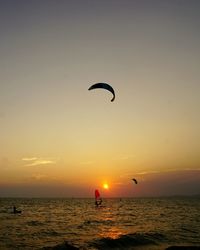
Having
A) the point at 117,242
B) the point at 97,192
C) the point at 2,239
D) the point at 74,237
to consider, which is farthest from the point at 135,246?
the point at 97,192

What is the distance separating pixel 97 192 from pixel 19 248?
179 feet

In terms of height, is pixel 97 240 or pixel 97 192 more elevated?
pixel 97 192

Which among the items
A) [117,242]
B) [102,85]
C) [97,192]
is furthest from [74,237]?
[97,192]

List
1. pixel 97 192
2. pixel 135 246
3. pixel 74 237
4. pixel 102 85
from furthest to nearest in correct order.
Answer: pixel 97 192
pixel 74 237
pixel 135 246
pixel 102 85

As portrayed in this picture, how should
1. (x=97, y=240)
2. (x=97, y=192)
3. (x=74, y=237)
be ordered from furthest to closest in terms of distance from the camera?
(x=97, y=192), (x=74, y=237), (x=97, y=240)

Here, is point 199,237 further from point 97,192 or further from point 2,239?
point 97,192

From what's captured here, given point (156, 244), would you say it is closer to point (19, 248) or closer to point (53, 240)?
point (53, 240)

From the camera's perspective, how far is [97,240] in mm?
27156

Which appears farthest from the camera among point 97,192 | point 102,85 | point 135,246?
point 97,192

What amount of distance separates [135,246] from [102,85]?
12.6 m

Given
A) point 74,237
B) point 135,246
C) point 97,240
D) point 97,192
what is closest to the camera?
point 135,246

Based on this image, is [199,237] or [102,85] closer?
[102,85]

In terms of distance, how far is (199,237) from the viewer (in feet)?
94.4

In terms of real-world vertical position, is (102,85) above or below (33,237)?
above
